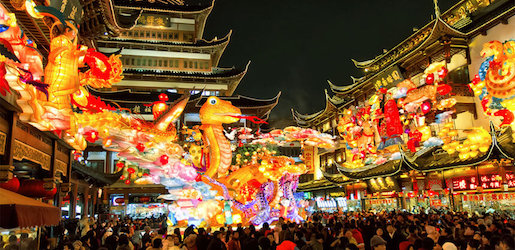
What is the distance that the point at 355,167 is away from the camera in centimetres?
2166

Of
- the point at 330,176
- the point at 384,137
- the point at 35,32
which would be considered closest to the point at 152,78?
the point at 330,176

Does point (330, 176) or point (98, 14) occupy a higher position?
point (98, 14)

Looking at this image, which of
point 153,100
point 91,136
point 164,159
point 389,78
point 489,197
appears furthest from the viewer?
point 153,100

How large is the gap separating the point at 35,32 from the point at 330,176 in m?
20.6

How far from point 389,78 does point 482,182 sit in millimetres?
7822

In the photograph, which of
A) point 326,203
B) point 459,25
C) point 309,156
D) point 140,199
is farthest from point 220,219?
point 309,156

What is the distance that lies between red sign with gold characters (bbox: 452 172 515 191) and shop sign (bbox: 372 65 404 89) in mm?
6325

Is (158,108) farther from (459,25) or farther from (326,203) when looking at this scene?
(326,203)

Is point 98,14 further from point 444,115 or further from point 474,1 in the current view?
point 474,1

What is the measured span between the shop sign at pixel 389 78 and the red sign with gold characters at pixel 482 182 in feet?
20.7

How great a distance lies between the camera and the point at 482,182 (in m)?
15.1

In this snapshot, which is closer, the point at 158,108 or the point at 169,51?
the point at 158,108

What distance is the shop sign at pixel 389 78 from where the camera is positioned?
20.2 m

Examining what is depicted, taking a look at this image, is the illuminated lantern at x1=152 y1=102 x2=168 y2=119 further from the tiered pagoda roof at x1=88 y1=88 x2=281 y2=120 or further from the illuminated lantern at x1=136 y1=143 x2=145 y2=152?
the tiered pagoda roof at x1=88 y1=88 x2=281 y2=120
